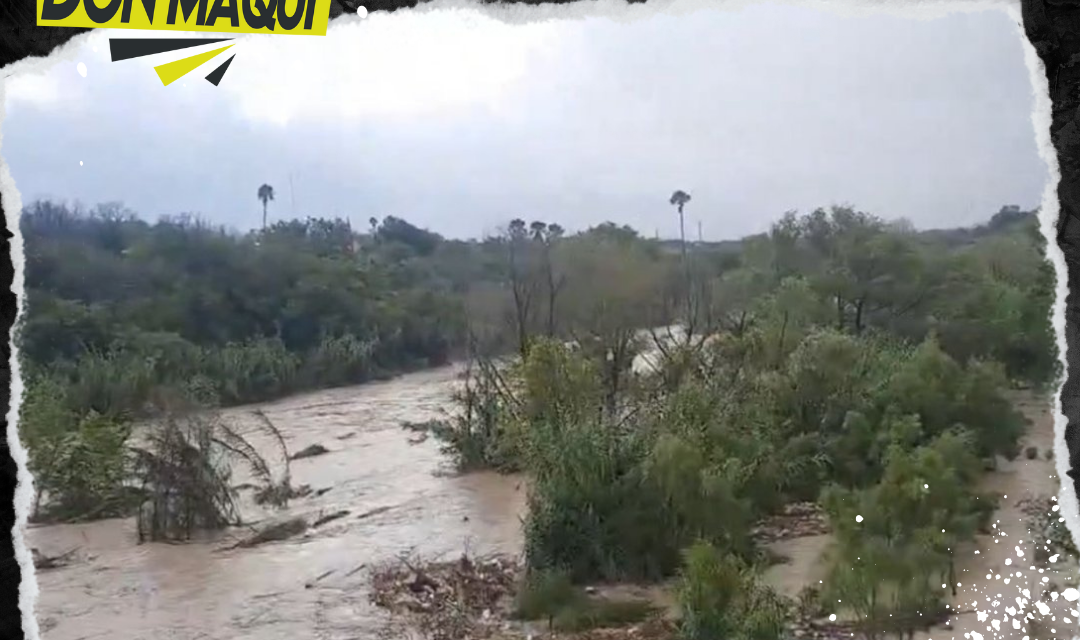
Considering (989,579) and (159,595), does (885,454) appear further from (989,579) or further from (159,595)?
(159,595)

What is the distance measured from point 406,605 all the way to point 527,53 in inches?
27.7

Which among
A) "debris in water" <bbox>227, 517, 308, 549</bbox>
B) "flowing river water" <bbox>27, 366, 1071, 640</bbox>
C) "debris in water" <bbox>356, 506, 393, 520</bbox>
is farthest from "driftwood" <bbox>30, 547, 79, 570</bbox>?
"debris in water" <bbox>356, 506, 393, 520</bbox>

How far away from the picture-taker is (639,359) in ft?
4.15

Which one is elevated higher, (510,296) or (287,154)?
(287,154)

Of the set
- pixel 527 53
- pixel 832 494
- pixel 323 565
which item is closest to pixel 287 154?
pixel 527 53

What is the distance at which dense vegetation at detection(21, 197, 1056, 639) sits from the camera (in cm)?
121

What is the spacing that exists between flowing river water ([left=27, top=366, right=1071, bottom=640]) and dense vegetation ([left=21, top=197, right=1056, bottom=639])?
0.11 ft

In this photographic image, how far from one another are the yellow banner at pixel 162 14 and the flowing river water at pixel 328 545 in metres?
0.46

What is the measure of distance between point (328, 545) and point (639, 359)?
45 centimetres

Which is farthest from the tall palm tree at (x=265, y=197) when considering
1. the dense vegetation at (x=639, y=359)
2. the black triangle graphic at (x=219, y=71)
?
the black triangle graphic at (x=219, y=71)

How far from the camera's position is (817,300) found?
49.8 inches

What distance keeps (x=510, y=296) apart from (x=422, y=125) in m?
0.25

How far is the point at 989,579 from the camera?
1237 millimetres

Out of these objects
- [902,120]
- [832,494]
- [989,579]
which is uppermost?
[902,120]
